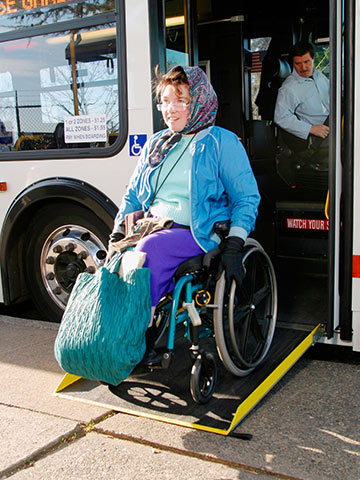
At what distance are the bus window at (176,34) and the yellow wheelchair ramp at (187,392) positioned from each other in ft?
6.23

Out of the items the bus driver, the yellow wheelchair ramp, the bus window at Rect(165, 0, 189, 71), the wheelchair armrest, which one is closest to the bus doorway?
the bus driver

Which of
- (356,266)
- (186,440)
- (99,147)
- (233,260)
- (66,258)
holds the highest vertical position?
(99,147)

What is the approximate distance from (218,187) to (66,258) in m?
1.70

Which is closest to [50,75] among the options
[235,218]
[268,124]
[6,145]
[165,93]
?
[6,145]

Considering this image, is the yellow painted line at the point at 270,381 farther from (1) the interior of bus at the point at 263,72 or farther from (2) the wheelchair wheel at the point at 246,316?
(1) the interior of bus at the point at 263,72

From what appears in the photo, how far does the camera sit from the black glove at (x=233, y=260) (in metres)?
3.00

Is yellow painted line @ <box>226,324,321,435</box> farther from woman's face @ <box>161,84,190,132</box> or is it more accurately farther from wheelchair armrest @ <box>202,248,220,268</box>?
woman's face @ <box>161,84,190,132</box>

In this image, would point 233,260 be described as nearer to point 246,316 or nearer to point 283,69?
point 246,316

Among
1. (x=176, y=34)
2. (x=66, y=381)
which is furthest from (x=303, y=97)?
(x=66, y=381)

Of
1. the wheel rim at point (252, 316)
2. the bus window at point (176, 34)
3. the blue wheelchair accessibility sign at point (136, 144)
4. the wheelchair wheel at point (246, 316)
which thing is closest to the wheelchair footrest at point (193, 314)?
→ the wheelchair wheel at point (246, 316)

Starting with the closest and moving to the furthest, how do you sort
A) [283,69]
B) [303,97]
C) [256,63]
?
[303,97] < [283,69] < [256,63]

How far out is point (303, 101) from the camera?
5547mm

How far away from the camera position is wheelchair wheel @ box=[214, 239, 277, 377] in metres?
3.03

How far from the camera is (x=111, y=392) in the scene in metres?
3.24
